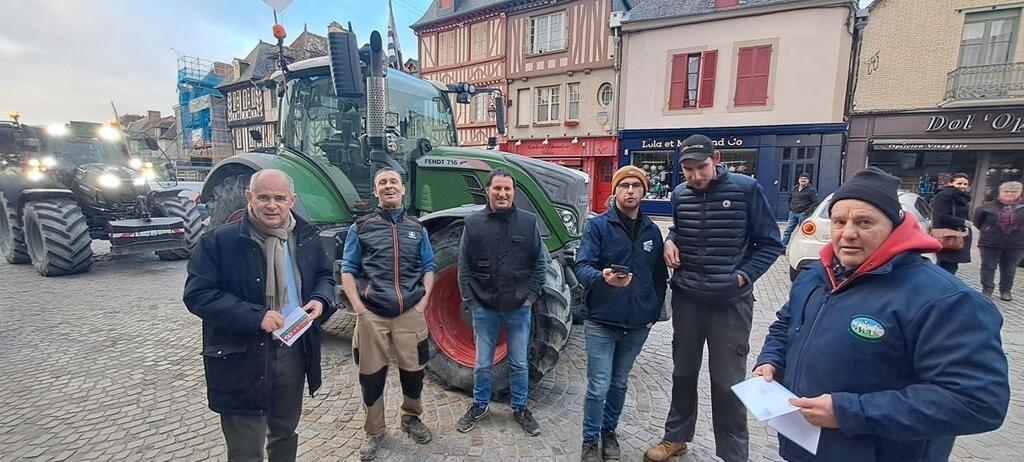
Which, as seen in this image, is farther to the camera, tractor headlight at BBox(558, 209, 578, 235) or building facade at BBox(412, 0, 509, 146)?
building facade at BBox(412, 0, 509, 146)

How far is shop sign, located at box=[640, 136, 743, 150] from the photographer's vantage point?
1329 cm

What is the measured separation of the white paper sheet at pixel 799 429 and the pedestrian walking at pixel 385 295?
191 centimetres

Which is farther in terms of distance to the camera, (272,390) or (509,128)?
(509,128)

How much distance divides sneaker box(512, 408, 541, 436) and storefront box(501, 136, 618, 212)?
41.3 feet

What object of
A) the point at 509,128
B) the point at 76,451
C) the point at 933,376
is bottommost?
the point at 76,451

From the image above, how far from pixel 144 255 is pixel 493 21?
43.7ft

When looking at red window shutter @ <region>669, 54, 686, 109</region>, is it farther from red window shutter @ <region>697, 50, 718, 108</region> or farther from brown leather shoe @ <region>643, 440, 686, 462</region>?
brown leather shoe @ <region>643, 440, 686, 462</region>

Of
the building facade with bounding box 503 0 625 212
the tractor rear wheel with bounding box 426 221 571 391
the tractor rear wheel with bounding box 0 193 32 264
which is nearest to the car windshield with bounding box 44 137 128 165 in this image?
the tractor rear wheel with bounding box 0 193 32 264

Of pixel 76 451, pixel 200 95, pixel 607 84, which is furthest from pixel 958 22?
pixel 200 95

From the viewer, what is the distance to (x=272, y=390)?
2.03 metres

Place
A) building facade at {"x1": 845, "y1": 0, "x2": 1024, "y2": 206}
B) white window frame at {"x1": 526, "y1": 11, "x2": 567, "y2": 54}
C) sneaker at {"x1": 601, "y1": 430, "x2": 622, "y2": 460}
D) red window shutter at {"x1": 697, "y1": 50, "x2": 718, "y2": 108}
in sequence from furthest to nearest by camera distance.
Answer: white window frame at {"x1": 526, "y1": 11, "x2": 567, "y2": 54} < red window shutter at {"x1": 697, "y1": 50, "x2": 718, "y2": 108} < building facade at {"x1": 845, "y1": 0, "x2": 1024, "y2": 206} < sneaker at {"x1": 601, "y1": 430, "x2": 622, "y2": 460}

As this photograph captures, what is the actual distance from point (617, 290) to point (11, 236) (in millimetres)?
10525

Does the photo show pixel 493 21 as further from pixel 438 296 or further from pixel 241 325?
pixel 241 325

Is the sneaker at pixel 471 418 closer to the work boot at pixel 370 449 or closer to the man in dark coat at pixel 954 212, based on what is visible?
the work boot at pixel 370 449
